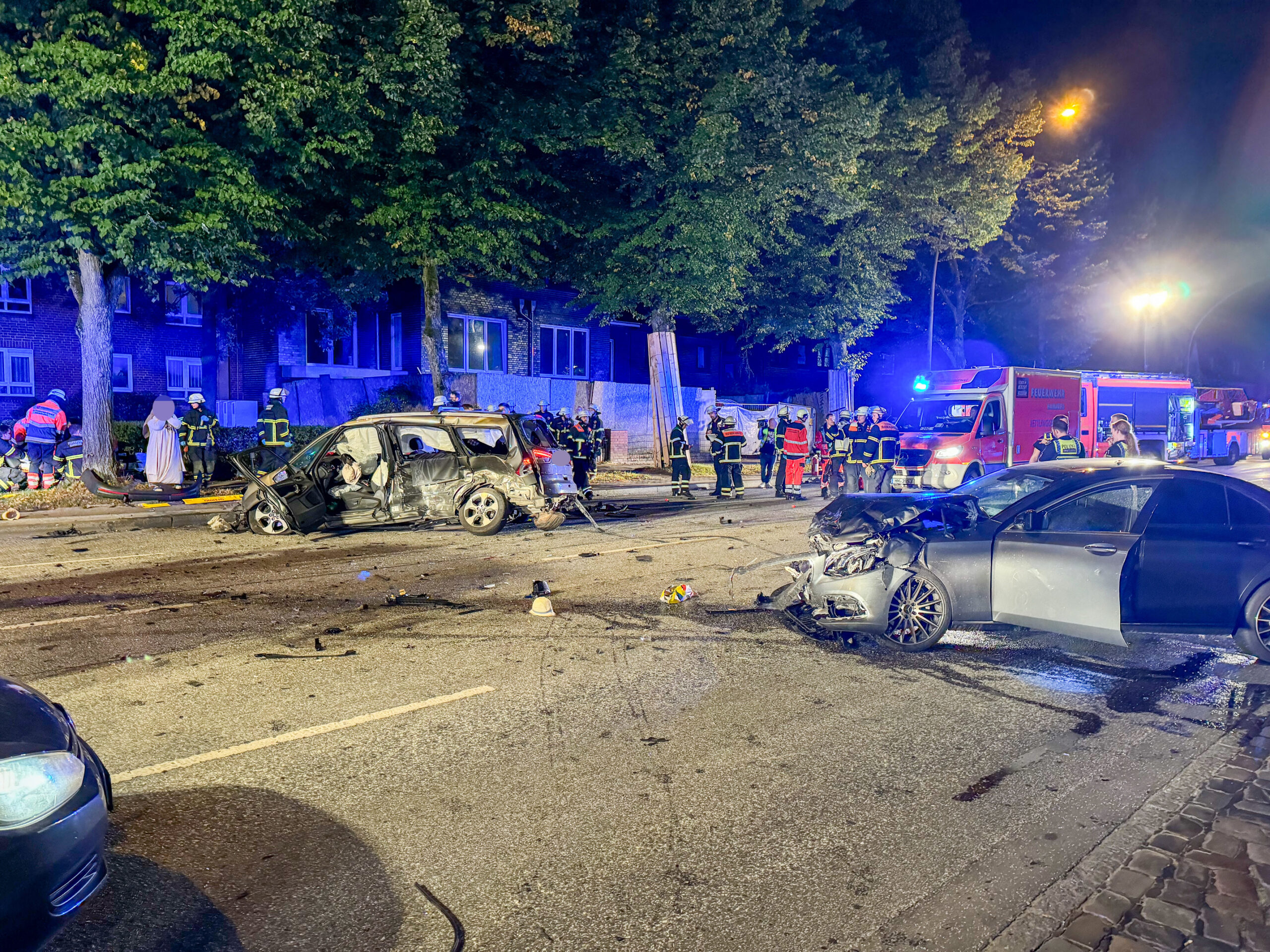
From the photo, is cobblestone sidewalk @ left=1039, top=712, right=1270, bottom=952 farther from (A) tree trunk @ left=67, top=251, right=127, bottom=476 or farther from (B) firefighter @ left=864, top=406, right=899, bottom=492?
(A) tree trunk @ left=67, top=251, right=127, bottom=476

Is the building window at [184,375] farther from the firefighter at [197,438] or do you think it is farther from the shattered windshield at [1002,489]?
the shattered windshield at [1002,489]

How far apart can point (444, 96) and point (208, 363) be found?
20101mm

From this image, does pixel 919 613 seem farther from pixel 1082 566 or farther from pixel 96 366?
pixel 96 366

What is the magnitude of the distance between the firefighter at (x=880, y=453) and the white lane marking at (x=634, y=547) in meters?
5.37

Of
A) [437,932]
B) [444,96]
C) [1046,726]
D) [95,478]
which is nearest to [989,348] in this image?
[444,96]

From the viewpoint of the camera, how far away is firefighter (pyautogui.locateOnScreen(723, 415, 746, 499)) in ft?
59.3

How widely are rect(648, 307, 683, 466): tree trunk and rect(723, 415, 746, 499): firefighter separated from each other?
680 cm

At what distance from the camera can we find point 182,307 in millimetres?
32094

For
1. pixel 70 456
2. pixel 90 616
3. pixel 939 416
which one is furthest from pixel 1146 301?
pixel 90 616

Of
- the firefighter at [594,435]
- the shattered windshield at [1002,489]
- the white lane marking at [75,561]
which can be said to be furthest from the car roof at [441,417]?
the firefighter at [594,435]

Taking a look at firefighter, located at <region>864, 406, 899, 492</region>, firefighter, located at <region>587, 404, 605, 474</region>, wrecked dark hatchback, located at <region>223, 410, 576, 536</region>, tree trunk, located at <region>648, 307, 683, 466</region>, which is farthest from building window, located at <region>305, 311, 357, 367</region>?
firefighter, located at <region>864, 406, 899, 492</region>

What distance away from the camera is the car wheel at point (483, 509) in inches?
458

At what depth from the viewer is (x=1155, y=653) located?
6.56m

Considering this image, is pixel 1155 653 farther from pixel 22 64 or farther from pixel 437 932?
pixel 22 64
